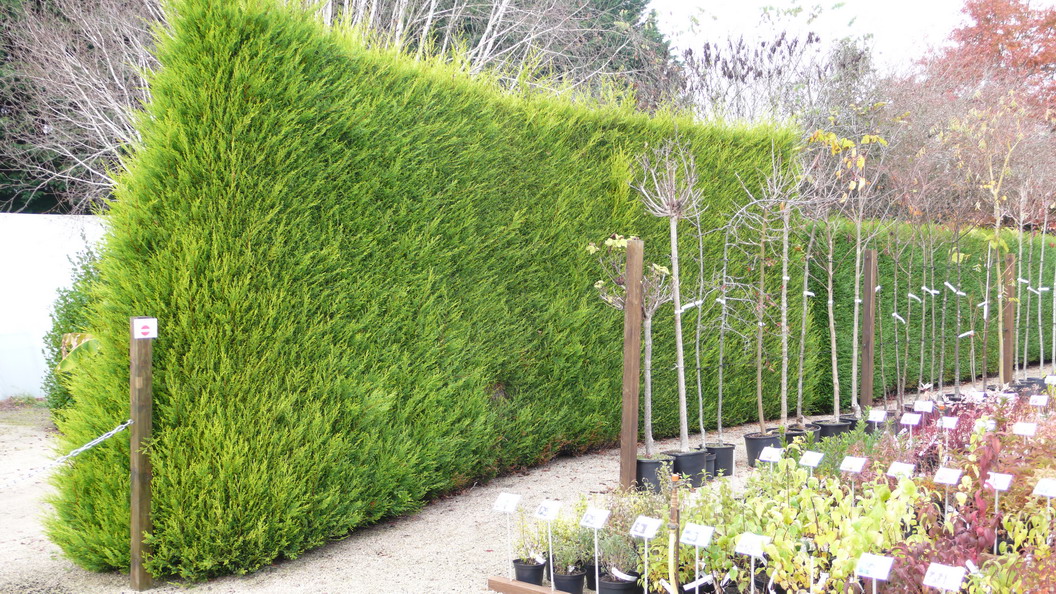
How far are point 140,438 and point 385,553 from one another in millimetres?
1544

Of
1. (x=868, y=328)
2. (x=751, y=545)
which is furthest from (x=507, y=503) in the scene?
(x=868, y=328)

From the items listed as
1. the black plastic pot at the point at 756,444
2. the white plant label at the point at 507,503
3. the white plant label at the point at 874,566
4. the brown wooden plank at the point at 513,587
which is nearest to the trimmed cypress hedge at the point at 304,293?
the brown wooden plank at the point at 513,587

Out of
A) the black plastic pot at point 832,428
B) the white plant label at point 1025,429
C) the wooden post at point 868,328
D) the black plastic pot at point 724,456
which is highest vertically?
the wooden post at point 868,328

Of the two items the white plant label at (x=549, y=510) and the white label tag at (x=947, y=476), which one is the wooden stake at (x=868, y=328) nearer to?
the white label tag at (x=947, y=476)

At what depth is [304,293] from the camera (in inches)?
185

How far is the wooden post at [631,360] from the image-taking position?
5805 millimetres

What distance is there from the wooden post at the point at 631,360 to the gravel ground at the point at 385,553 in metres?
0.41

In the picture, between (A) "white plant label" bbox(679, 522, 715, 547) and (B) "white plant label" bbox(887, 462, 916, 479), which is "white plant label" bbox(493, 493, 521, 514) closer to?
(A) "white plant label" bbox(679, 522, 715, 547)

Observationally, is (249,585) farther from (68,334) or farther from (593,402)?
(68,334)

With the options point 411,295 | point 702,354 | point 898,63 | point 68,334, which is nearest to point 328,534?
point 411,295

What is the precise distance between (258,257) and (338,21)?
182 centimetres

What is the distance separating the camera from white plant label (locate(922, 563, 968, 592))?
2593 millimetres

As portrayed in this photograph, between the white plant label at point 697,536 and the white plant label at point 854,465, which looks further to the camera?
the white plant label at point 854,465

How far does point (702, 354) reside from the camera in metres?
8.23
